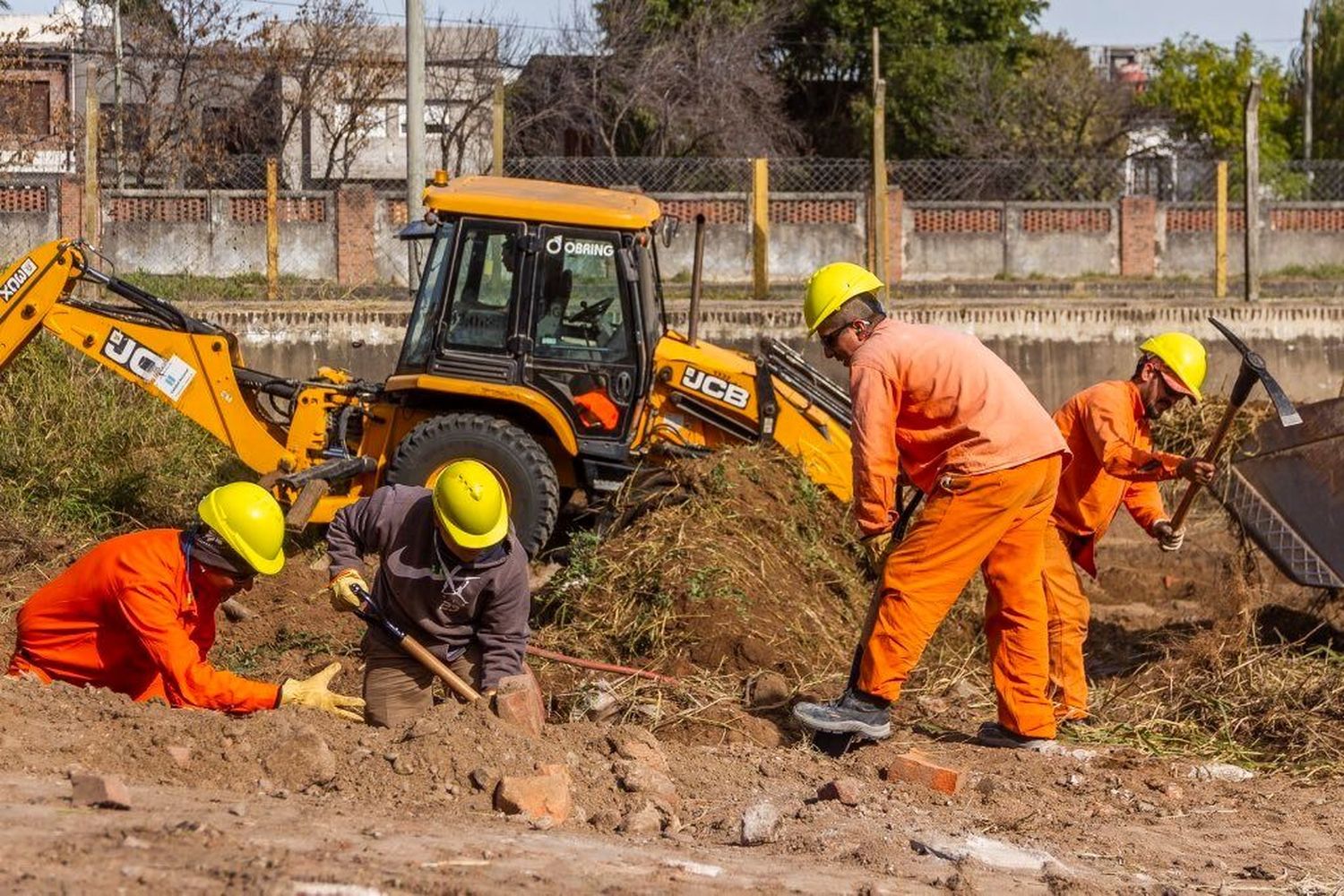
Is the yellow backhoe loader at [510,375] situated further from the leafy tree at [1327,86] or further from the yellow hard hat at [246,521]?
the leafy tree at [1327,86]

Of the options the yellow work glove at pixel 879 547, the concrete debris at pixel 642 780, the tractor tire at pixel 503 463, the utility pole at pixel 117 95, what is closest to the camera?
the concrete debris at pixel 642 780

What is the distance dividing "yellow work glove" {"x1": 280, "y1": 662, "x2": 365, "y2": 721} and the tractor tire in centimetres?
335

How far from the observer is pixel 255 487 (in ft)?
20.2

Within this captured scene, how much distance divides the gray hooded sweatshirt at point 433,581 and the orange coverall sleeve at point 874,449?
1.25 metres

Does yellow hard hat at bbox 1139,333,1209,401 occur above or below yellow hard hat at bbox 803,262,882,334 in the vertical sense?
below

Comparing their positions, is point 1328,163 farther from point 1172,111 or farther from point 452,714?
point 452,714

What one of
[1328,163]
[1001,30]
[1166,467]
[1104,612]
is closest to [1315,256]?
[1328,163]

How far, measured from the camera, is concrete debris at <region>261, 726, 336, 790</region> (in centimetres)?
537

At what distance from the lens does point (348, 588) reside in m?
6.30

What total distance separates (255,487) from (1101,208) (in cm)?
1854

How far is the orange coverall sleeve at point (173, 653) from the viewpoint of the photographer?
19.1ft

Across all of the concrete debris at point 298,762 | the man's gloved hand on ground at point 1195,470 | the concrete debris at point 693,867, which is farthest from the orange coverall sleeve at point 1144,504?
the concrete debris at point 298,762

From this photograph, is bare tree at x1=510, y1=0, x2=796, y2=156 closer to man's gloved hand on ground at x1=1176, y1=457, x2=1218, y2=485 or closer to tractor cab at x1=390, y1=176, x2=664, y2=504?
tractor cab at x1=390, y1=176, x2=664, y2=504

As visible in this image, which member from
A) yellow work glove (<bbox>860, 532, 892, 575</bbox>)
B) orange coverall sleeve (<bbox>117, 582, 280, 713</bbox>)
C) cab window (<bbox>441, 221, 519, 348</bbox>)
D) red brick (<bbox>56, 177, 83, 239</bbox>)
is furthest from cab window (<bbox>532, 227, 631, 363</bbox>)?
red brick (<bbox>56, 177, 83, 239</bbox>)
